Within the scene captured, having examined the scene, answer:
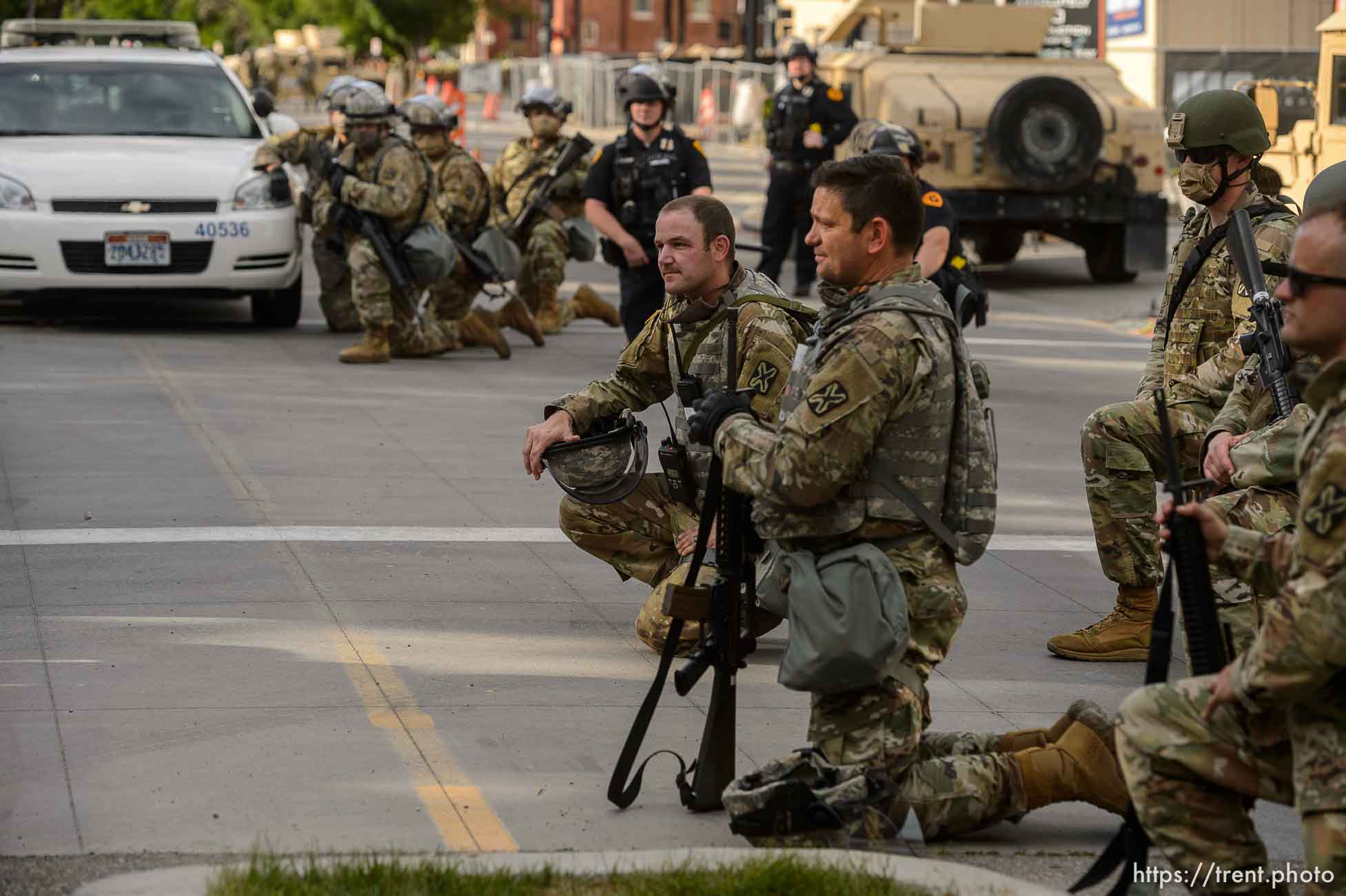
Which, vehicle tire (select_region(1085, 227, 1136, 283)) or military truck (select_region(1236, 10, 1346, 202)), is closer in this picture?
military truck (select_region(1236, 10, 1346, 202))

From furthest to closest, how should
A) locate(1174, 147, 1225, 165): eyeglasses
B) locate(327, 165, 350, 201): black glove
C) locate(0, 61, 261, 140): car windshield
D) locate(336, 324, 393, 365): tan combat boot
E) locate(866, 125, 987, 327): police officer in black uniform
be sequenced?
1. locate(0, 61, 261, 140): car windshield
2. locate(336, 324, 393, 365): tan combat boot
3. locate(327, 165, 350, 201): black glove
4. locate(866, 125, 987, 327): police officer in black uniform
5. locate(1174, 147, 1225, 165): eyeglasses

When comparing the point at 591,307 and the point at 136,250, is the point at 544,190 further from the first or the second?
the point at 136,250

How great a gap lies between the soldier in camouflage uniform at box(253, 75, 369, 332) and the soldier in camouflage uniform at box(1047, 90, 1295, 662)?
25.6ft

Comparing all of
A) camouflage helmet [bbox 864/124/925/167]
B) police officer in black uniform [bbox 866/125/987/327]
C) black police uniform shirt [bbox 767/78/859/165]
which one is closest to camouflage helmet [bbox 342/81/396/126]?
police officer in black uniform [bbox 866/125/987/327]

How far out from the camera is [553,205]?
14.7 metres

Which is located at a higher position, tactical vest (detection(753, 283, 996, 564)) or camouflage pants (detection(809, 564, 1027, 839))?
tactical vest (detection(753, 283, 996, 564))

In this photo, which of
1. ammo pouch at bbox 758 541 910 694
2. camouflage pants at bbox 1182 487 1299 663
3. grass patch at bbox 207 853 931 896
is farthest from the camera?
camouflage pants at bbox 1182 487 1299 663

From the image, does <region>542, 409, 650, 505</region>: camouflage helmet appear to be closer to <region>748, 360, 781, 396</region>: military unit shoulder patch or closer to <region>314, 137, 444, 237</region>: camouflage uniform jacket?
<region>748, 360, 781, 396</region>: military unit shoulder patch

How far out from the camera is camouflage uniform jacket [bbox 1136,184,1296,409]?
6145 millimetres

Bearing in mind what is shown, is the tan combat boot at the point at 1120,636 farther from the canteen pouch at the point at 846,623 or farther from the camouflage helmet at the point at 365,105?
the camouflage helmet at the point at 365,105

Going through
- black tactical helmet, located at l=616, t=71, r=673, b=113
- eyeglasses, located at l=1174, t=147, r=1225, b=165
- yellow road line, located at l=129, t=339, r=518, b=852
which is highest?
black tactical helmet, located at l=616, t=71, r=673, b=113

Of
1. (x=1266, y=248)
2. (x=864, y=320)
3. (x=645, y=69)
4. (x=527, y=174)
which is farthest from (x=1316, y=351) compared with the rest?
(x=527, y=174)

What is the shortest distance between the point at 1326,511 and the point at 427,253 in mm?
9707

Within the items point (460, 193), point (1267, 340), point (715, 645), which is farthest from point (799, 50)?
point (715, 645)
